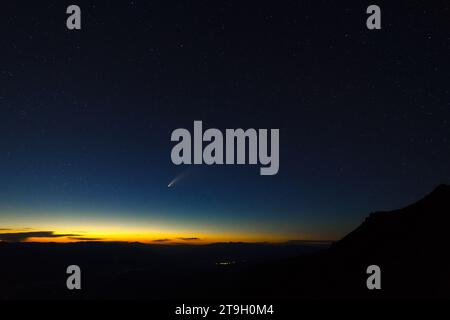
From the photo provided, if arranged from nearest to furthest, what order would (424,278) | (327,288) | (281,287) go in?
(424,278) < (327,288) < (281,287)

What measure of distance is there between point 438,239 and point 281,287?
2422cm

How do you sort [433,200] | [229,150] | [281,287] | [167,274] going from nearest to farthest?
[229,150], [281,287], [433,200], [167,274]

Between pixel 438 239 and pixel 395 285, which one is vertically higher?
pixel 438 239

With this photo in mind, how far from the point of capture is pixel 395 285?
51812 millimetres

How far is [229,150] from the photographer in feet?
31.7

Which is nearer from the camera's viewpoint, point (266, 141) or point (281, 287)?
point (266, 141)
